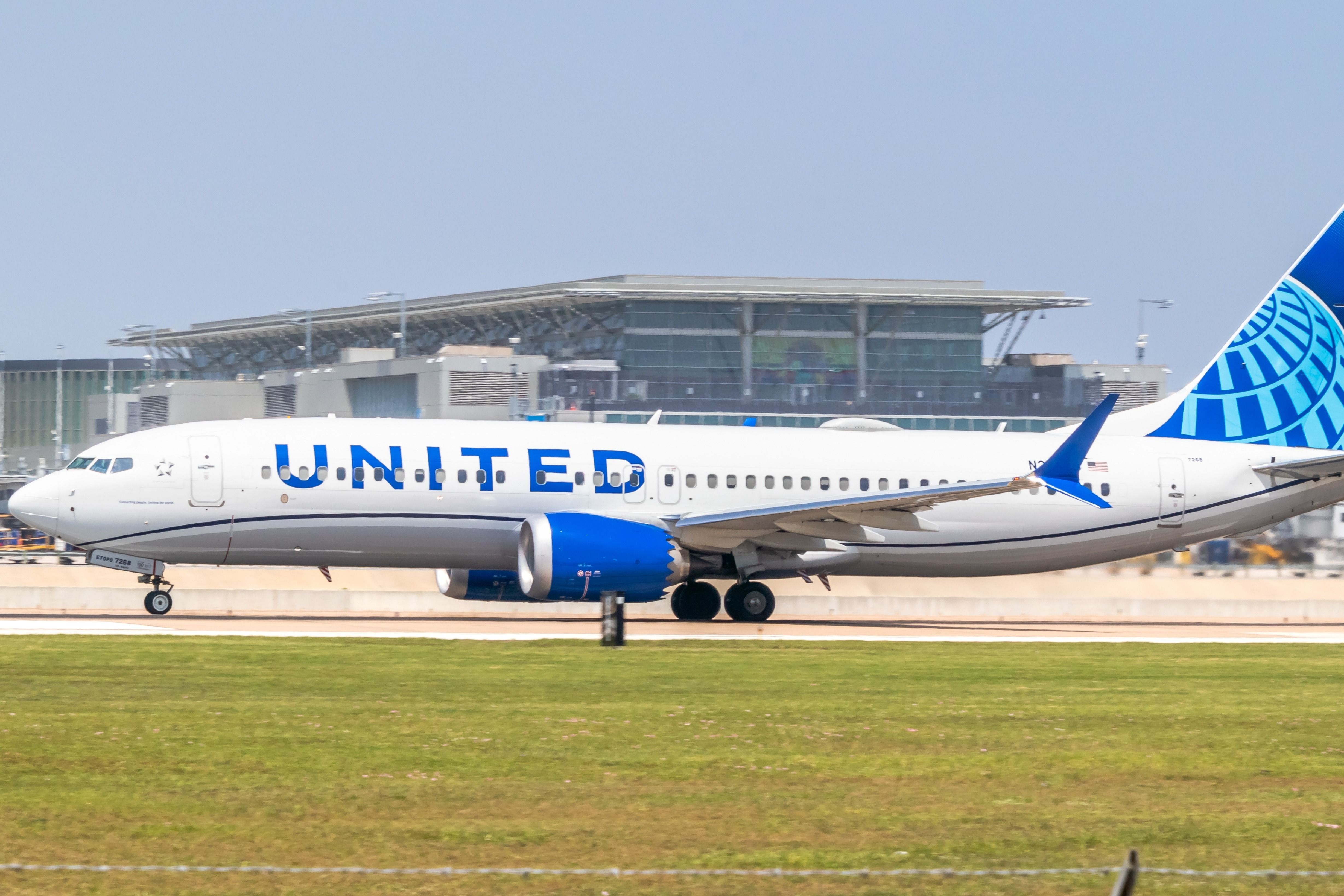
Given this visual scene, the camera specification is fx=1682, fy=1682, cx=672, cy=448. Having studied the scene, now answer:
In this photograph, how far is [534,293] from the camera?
309 feet

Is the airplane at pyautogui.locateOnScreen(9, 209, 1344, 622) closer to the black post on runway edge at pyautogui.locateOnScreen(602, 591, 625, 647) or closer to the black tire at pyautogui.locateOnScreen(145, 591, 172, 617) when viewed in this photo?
the black tire at pyautogui.locateOnScreen(145, 591, 172, 617)

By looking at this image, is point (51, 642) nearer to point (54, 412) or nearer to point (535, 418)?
point (535, 418)

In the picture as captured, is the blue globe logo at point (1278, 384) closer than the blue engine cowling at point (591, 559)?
No

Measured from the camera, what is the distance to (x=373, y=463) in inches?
1166

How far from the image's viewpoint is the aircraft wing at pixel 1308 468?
1291 inches

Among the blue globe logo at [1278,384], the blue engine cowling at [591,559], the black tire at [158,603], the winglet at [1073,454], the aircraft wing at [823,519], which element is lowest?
the black tire at [158,603]

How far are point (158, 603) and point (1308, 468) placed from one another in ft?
71.9

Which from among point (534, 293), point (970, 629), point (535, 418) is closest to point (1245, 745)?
point (970, 629)

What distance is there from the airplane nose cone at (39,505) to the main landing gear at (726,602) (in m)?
11.3

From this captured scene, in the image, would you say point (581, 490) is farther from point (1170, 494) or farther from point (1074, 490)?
point (1170, 494)

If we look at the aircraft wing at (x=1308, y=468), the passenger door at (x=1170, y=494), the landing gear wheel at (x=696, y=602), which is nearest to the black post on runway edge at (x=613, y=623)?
the landing gear wheel at (x=696, y=602)

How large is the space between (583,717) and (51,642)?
10123 mm

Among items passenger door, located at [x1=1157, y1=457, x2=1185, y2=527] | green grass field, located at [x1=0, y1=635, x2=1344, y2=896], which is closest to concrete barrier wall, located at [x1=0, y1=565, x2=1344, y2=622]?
passenger door, located at [x1=1157, y1=457, x2=1185, y2=527]

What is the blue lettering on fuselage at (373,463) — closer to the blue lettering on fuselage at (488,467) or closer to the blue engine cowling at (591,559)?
the blue lettering on fuselage at (488,467)
